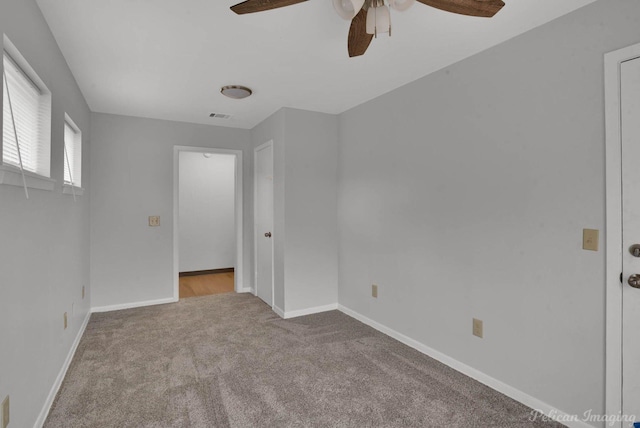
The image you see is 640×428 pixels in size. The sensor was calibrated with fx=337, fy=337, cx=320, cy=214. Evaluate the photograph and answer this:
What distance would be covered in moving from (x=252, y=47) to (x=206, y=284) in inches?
158

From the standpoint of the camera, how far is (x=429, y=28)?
81.4 inches

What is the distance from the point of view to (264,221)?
4.23 metres

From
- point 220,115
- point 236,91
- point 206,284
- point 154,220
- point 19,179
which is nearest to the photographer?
point 19,179

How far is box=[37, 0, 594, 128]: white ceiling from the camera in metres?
1.89

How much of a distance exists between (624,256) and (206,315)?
361 cm

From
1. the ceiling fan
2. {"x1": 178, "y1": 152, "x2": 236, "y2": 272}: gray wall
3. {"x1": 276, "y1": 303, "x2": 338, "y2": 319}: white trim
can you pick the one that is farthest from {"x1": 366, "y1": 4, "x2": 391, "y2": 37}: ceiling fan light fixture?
{"x1": 178, "y1": 152, "x2": 236, "y2": 272}: gray wall

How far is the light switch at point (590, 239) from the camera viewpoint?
1.77m

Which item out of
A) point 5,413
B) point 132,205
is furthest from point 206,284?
point 5,413

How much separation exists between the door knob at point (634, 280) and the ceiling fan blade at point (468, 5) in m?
1.42

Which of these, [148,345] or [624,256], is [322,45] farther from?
[148,345]

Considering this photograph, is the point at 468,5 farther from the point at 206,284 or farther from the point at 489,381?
the point at 206,284

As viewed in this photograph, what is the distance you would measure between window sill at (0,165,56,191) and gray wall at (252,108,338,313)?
210 cm

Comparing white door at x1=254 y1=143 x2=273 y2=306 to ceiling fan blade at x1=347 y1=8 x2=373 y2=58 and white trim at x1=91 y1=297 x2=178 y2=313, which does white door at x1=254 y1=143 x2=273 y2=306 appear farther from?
ceiling fan blade at x1=347 y1=8 x2=373 y2=58

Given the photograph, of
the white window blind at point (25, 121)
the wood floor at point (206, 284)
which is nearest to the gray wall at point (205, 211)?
the wood floor at point (206, 284)
